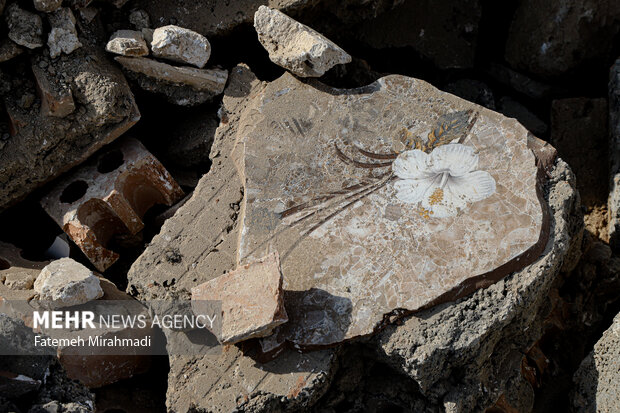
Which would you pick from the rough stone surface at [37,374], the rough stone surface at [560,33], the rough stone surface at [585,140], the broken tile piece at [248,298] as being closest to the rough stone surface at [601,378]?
the rough stone surface at [585,140]

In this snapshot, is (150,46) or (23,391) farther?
(150,46)

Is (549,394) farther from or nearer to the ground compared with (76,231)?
nearer to the ground

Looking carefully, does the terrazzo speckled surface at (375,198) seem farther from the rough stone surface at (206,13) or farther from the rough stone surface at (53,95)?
the rough stone surface at (53,95)

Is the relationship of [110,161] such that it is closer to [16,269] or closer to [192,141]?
[192,141]

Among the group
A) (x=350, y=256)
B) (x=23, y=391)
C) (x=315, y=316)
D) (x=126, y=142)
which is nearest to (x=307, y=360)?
(x=315, y=316)

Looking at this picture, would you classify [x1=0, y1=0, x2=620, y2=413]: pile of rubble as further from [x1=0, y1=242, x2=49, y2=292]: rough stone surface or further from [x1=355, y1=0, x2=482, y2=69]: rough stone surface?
[x1=355, y1=0, x2=482, y2=69]: rough stone surface

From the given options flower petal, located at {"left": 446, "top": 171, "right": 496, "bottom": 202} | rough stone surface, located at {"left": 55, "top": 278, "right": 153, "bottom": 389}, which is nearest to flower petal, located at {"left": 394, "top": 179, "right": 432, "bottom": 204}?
flower petal, located at {"left": 446, "top": 171, "right": 496, "bottom": 202}

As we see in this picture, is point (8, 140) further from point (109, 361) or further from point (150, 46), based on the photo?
point (109, 361)
